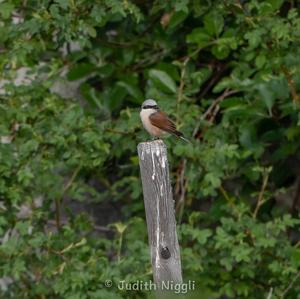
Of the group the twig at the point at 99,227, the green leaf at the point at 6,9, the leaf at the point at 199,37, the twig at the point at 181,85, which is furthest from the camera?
the twig at the point at 99,227

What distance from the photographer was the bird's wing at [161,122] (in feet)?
17.2

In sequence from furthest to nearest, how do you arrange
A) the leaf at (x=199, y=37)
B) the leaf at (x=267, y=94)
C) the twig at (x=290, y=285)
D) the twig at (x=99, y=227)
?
1. the twig at (x=99, y=227)
2. the leaf at (x=199, y=37)
3. the leaf at (x=267, y=94)
4. the twig at (x=290, y=285)

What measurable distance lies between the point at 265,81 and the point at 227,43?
357 millimetres

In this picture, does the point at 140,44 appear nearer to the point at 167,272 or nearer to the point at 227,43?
the point at 227,43

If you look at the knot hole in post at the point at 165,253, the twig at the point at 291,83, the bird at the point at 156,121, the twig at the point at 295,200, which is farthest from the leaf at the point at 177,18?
the knot hole in post at the point at 165,253

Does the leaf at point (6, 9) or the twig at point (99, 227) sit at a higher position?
the leaf at point (6, 9)

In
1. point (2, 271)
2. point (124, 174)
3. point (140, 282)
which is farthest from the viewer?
point (124, 174)

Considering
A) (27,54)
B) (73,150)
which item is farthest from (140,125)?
(27,54)

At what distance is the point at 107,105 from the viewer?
6.57m

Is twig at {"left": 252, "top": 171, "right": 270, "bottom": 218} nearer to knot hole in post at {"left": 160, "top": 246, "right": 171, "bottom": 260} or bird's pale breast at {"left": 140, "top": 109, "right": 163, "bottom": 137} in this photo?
bird's pale breast at {"left": 140, "top": 109, "right": 163, "bottom": 137}

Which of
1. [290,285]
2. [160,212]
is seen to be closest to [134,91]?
[290,285]

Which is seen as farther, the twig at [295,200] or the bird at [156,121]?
the twig at [295,200]

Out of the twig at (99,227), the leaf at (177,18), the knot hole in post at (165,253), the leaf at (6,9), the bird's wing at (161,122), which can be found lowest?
the knot hole in post at (165,253)

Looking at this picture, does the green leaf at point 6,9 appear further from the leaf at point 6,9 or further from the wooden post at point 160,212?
the wooden post at point 160,212
